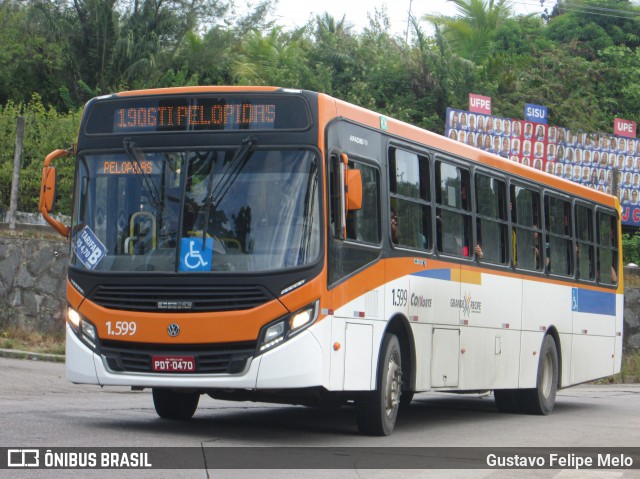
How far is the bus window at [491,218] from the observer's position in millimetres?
15023

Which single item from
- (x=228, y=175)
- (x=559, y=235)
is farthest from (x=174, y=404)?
(x=559, y=235)

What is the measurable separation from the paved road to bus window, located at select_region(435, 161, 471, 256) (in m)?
2.02

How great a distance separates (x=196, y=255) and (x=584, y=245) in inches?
377

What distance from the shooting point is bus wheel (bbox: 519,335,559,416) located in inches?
667

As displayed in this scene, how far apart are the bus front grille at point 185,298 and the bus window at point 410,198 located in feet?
7.44

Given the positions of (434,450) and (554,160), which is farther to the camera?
(554,160)

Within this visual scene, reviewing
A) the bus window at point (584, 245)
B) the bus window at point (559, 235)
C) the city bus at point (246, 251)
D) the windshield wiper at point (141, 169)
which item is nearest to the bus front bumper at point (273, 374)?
the city bus at point (246, 251)

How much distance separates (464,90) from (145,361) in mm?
33061

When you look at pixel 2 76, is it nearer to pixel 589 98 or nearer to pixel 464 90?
pixel 464 90

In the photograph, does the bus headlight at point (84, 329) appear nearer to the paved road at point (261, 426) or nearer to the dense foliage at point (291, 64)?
A: the paved road at point (261, 426)

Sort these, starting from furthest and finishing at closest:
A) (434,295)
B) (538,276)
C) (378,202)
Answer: (538,276)
(434,295)
(378,202)

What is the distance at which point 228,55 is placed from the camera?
48594 mm

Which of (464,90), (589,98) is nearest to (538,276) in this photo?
(464,90)

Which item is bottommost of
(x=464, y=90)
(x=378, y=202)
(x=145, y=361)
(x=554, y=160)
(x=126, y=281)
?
(x=145, y=361)
